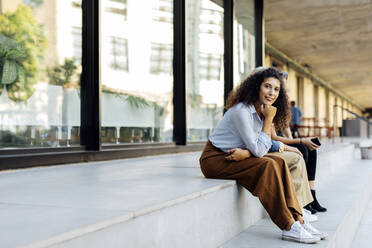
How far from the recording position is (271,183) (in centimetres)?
244

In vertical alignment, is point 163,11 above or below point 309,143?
above

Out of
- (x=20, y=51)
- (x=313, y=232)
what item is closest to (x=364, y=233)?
(x=313, y=232)

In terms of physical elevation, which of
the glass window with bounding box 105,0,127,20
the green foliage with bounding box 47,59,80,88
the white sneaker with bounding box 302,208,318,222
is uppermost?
the glass window with bounding box 105,0,127,20

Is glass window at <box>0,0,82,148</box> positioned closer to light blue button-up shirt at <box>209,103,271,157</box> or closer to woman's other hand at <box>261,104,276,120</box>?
light blue button-up shirt at <box>209,103,271,157</box>

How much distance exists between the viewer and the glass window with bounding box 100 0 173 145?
4.53 meters

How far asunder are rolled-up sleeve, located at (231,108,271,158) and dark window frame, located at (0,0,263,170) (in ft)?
5.97

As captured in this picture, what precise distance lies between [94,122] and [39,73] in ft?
2.38

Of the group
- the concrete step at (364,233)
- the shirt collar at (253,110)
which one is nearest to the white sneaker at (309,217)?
the concrete step at (364,233)

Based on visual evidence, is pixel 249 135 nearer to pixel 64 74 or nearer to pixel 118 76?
pixel 64 74

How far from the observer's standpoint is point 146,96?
534 centimetres

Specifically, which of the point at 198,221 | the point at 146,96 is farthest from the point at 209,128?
the point at 198,221

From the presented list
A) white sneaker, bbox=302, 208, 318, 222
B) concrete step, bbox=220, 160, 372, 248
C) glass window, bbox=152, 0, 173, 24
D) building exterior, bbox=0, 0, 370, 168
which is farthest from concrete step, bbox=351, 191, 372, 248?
glass window, bbox=152, 0, 173, 24

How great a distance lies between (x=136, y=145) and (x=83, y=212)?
10.8ft

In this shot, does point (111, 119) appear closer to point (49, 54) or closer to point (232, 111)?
point (49, 54)
